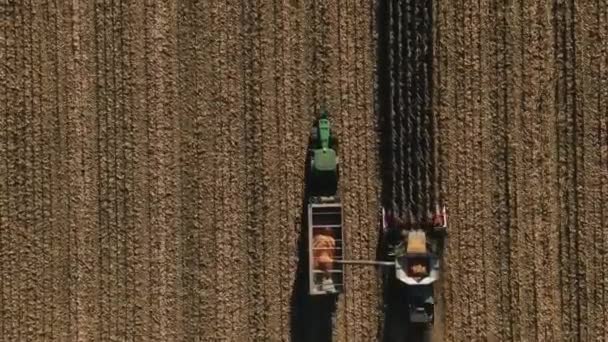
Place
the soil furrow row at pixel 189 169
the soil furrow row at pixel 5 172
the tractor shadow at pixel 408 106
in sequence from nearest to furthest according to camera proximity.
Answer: the tractor shadow at pixel 408 106
the soil furrow row at pixel 5 172
the soil furrow row at pixel 189 169

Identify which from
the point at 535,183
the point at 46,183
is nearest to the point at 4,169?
the point at 46,183

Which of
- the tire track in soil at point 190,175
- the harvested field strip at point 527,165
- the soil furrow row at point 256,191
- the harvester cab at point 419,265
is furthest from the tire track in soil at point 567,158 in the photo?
the tire track in soil at point 190,175

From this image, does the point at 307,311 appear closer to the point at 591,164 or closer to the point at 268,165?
the point at 268,165

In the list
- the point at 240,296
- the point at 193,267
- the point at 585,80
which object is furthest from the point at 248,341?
the point at 585,80

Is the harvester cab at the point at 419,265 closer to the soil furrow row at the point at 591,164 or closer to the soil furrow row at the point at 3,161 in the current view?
the soil furrow row at the point at 591,164

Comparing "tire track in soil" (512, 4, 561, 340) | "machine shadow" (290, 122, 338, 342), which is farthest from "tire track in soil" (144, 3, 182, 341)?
"tire track in soil" (512, 4, 561, 340)
